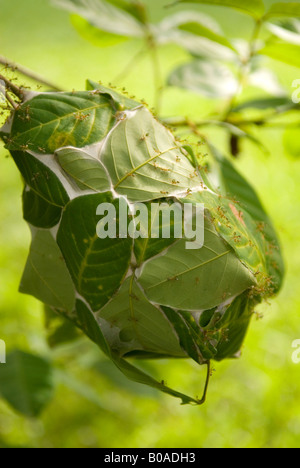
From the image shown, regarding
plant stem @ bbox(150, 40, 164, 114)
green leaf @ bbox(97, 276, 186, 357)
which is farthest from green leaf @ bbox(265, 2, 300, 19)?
green leaf @ bbox(97, 276, 186, 357)

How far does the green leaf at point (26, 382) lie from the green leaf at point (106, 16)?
0.28m

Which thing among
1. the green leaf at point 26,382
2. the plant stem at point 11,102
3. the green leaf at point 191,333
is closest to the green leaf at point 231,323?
the green leaf at point 191,333

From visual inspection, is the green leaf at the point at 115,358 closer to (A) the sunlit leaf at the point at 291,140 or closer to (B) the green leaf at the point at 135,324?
(B) the green leaf at the point at 135,324

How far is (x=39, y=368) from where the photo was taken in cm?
51

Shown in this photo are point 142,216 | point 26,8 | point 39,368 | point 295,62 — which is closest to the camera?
point 142,216

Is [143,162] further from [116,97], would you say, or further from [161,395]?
[161,395]

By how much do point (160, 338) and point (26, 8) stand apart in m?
1.87

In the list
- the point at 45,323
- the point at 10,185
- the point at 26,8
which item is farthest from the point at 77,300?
the point at 26,8

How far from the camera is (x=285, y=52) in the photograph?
1.28 feet

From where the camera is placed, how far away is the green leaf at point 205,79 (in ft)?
1.65

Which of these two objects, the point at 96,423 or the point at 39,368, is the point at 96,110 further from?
the point at 96,423

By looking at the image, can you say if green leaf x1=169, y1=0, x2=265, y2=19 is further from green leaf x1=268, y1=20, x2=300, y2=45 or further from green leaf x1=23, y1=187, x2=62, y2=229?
green leaf x1=23, y1=187, x2=62, y2=229

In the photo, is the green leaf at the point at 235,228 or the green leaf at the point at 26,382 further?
the green leaf at the point at 26,382

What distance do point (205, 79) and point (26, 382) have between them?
1.02ft
